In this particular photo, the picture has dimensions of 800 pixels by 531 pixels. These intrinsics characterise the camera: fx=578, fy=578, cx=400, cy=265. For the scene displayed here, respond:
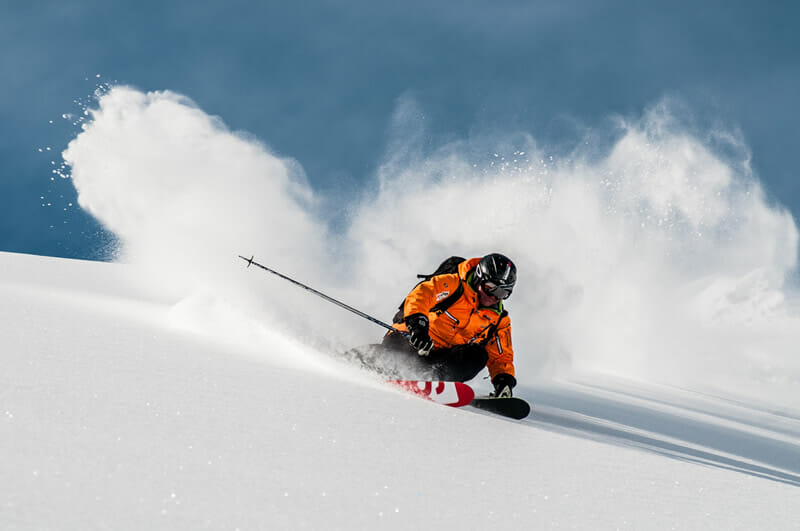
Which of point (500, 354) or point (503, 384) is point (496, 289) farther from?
point (503, 384)

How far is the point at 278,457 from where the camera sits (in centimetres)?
205

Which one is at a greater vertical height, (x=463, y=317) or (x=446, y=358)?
(x=463, y=317)

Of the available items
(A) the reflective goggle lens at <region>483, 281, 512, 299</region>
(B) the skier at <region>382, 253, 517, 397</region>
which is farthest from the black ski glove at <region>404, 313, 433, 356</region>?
(A) the reflective goggle lens at <region>483, 281, 512, 299</region>

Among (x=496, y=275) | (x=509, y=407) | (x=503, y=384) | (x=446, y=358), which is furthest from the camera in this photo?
(x=446, y=358)

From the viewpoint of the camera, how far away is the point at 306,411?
2.70m

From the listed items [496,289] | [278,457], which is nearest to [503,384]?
[496,289]

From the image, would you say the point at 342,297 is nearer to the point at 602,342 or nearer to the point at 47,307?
the point at 47,307

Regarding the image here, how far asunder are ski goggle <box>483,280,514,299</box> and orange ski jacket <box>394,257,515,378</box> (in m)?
0.20

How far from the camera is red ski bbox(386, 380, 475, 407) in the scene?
4.32 metres

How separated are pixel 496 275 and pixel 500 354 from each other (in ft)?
3.07

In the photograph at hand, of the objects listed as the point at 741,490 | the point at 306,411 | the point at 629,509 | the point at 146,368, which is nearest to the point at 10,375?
the point at 146,368

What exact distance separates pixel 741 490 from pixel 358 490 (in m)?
2.27

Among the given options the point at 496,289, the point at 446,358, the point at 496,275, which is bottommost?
the point at 446,358

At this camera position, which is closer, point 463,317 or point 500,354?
point 463,317
